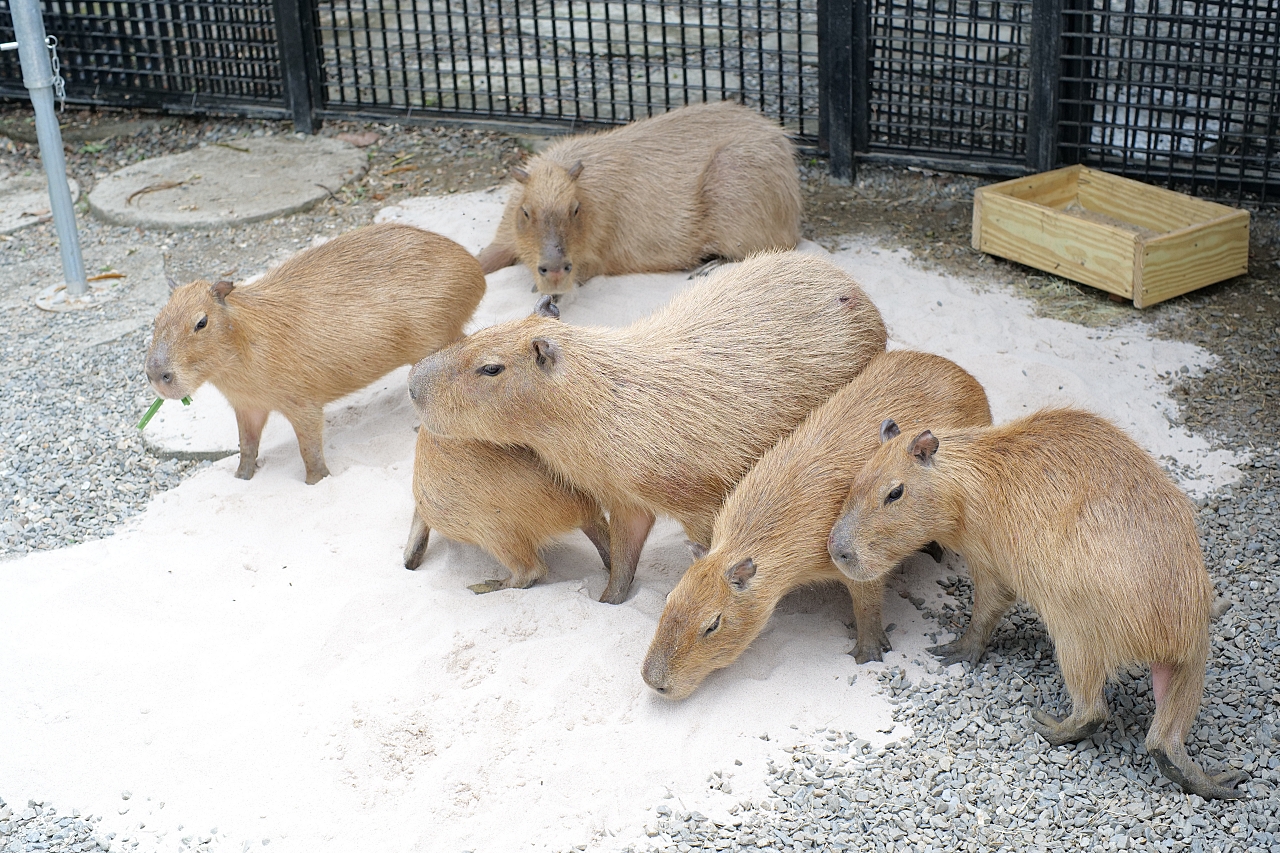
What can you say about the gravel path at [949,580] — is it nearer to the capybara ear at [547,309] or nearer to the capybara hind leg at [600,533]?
the capybara hind leg at [600,533]

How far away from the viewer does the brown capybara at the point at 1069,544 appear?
3135 mm

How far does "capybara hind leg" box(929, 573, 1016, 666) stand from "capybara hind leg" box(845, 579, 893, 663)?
170mm

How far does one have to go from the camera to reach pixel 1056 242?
5.89m

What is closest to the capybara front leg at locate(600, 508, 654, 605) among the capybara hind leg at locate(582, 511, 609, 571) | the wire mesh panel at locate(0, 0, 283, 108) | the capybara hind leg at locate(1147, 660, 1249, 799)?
the capybara hind leg at locate(582, 511, 609, 571)

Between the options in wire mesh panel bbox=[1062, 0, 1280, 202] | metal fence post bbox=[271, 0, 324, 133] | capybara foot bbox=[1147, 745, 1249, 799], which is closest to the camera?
capybara foot bbox=[1147, 745, 1249, 799]

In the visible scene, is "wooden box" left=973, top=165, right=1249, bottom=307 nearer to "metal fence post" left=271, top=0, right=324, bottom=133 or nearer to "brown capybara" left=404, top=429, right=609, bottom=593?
"brown capybara" left=404, top=429, right=609, bottom=593

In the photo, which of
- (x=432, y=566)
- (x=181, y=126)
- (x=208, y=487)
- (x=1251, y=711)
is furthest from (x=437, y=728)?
(x=181, y=126)

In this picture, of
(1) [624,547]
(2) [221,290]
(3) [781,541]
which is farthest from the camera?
(2) [221,290]

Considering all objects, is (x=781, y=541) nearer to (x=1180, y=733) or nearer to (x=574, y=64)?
(x=1180, y=733)

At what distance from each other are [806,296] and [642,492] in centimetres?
99

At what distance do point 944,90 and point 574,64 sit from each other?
7.31ft

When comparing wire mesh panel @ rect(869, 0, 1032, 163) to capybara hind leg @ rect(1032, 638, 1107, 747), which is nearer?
capybara hind leg @ rect(1032, 638, 1107, 747)

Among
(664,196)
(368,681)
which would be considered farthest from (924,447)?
(664,196)

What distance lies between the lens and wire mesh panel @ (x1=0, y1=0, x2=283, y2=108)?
8141 mm
